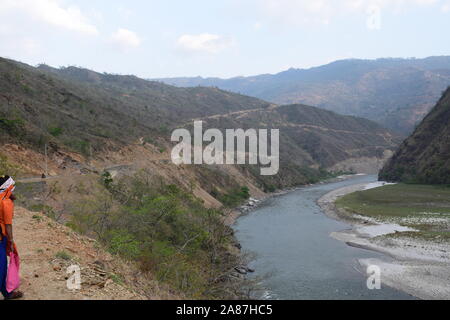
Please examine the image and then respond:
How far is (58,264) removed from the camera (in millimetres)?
8375

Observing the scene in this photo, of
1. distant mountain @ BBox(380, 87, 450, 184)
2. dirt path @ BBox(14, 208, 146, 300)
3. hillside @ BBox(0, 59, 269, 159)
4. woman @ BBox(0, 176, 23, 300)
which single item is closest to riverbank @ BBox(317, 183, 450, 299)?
dirt path @ BBox(14, 208, 146, 300)

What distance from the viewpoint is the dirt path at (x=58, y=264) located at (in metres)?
7.25

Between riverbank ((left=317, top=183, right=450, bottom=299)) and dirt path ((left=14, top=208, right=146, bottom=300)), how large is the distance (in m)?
17.4

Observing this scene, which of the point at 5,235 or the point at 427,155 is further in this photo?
the point at 427,155

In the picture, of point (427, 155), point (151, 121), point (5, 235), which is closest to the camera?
point (5, 235)

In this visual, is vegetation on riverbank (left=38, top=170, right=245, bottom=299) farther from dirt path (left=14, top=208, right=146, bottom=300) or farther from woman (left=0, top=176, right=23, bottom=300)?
woman (left=0, top=176, right=23, bottom=300)

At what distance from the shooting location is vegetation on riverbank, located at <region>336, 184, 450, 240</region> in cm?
3375

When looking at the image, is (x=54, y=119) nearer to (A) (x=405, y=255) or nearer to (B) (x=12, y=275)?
(A) (x=405, y=255)

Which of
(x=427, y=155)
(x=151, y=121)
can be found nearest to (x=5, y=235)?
(x=427, y=155)

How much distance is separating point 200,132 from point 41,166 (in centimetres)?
6132

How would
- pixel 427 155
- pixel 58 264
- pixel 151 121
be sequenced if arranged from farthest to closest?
1. pixel 151 121
2. pixel 427 155
3. pixel 58 264

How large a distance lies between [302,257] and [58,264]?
21.4 metres

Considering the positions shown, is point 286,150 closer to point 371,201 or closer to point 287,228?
point 371,201
